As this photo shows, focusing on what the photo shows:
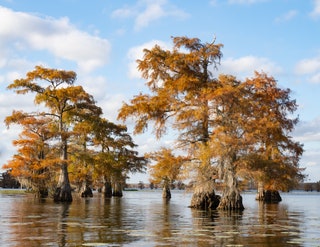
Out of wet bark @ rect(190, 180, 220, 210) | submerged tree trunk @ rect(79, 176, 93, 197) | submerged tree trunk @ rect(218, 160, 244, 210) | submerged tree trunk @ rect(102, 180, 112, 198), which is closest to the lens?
submerged tree trunk @ rect(218, 160, 244, 210)

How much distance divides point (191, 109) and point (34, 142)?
2094 centimetres

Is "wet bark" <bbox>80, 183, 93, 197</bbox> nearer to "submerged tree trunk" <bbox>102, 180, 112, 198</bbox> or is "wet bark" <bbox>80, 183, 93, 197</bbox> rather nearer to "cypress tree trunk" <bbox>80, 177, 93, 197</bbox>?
"cypress tree trunk" <bbox>80, 177, 93, 197</bbox>

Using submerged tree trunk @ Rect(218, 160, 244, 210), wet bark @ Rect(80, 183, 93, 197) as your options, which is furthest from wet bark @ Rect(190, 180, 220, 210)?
wet bark @ Rect(80, 183, 93, 197)

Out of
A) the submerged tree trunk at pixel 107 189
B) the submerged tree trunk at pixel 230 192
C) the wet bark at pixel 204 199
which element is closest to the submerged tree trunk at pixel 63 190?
the wet bark at pixel 204 199

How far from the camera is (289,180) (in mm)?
35969

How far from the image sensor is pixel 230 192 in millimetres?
28297

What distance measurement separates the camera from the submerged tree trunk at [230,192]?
28016mm

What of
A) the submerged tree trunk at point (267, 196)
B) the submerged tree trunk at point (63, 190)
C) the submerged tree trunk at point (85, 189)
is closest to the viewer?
the submerged tree trunk at point (63, 190)

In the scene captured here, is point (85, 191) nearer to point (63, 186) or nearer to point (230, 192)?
point (63, 186)

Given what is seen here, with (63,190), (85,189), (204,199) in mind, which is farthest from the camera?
(85,189)

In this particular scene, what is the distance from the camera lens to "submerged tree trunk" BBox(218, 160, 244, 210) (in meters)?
28.0

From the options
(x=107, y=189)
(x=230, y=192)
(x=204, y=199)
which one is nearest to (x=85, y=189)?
(x=107, y=189)

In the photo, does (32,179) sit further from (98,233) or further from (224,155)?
(98,233)

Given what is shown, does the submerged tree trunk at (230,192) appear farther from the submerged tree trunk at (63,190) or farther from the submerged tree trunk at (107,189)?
the submerged tree trunk at (107,189)
